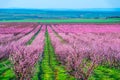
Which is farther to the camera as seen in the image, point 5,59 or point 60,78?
point 5,59

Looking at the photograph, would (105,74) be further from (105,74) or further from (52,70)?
(52,70)

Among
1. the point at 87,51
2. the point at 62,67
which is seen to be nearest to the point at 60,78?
the point at 62,67

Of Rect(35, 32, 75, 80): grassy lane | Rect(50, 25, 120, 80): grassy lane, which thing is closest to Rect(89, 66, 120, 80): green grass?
Rect(50, 25, 120, 80): grassy lane

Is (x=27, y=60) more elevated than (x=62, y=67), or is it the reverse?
(x=27, y=60)

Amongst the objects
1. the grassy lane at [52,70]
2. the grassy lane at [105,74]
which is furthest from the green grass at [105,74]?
the grassy lane at [52,70]

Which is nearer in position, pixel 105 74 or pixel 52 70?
pixel 105 74

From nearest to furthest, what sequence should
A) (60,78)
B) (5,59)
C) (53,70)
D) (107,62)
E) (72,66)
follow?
(72,66), (60,78), (53,70), (107,62), (5,59)

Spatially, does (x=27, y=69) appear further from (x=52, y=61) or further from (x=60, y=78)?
(x=52, y=61)

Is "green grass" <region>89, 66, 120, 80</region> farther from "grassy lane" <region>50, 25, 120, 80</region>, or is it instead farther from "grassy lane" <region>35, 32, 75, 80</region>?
"grassy lane" <region>35, 32, 75, 80</region>

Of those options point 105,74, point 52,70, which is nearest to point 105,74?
point 105,74

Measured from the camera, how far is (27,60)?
16.7 metres

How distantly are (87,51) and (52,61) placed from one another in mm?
2838

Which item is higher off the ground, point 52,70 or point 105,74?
point 105,74

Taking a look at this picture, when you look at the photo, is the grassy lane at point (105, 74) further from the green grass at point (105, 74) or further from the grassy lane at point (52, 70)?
the grassy lane at point (52, 70)
